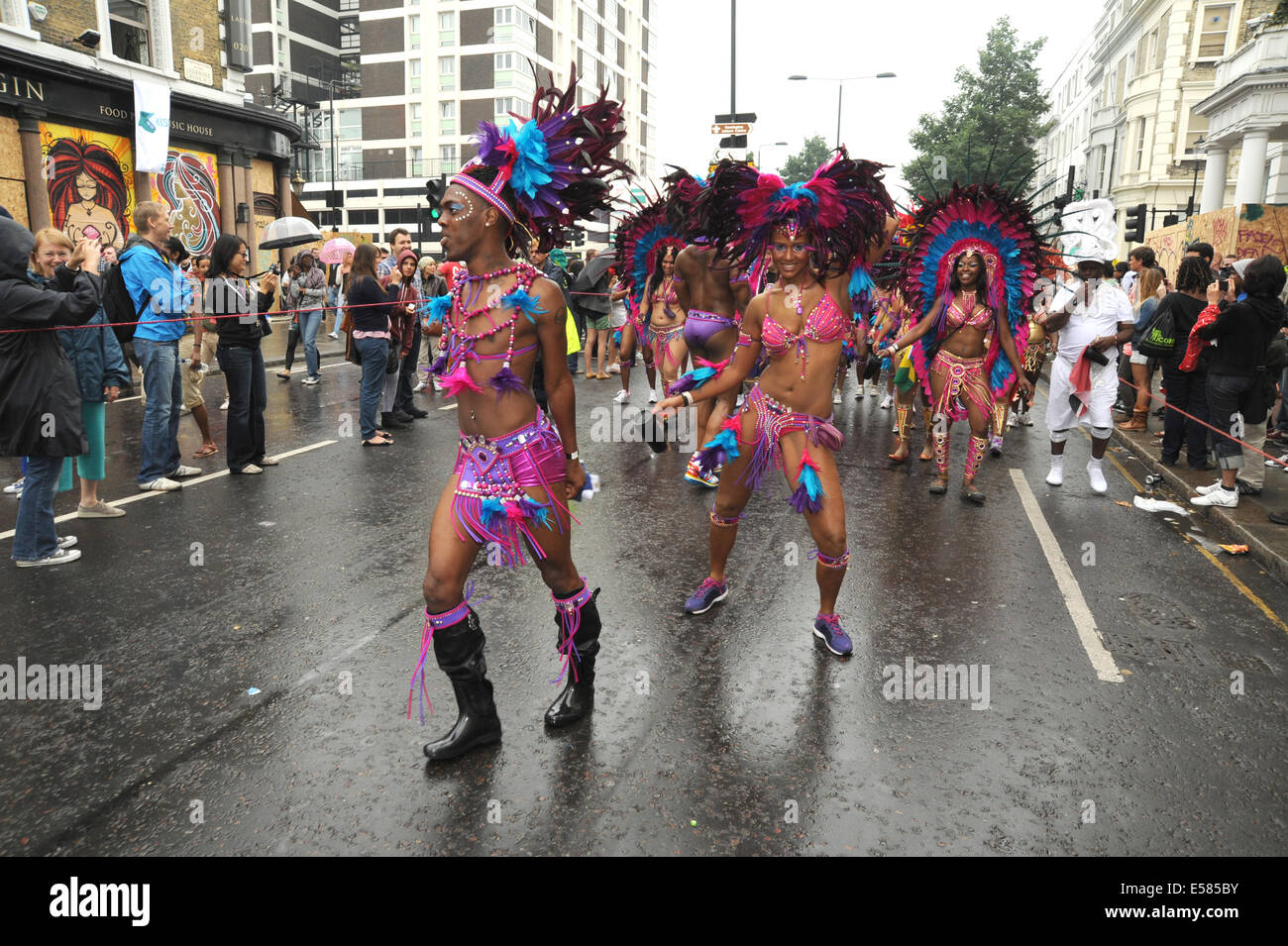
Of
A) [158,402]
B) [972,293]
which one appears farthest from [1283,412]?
[158,402]

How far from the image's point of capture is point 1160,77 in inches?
1718

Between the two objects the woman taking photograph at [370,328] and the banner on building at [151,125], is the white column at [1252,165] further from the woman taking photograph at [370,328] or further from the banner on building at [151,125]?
the banner on building at [151,125]

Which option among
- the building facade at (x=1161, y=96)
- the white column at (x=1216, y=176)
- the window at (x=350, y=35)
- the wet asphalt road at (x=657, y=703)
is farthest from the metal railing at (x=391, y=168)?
the wet asphalt road at (x=657, y=703)

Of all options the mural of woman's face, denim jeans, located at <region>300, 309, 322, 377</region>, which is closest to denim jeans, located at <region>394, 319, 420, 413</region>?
denim jeans, located at <region>300, 309, 322, 377</region>

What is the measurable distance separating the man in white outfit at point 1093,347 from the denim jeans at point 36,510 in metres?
8.16

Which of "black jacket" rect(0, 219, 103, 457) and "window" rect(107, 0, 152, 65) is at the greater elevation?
"window" rect(107, 0, 152, 65)

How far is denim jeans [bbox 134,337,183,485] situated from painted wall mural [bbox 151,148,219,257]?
16.1 metres

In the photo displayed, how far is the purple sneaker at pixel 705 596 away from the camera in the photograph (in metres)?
4.96

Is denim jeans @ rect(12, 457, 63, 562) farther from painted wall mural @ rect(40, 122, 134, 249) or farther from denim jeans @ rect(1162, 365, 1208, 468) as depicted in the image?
painted wall mural @ rect(40, 122, 134, 249)

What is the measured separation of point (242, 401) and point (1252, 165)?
28.0m

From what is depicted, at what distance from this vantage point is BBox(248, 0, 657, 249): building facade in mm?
56469

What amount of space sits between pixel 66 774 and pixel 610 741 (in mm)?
2039
